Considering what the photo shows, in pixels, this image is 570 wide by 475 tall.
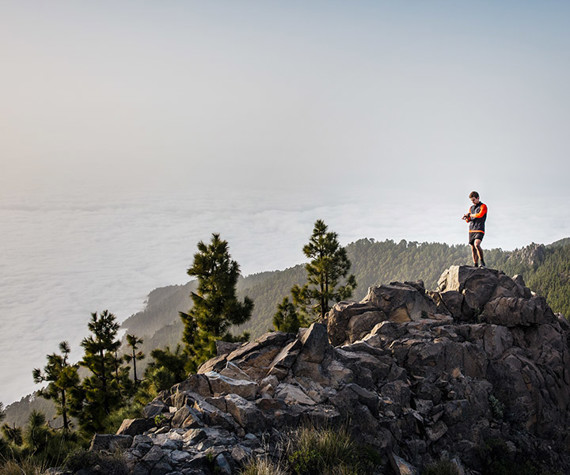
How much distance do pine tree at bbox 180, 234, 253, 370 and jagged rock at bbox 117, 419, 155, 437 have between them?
16.6 metres

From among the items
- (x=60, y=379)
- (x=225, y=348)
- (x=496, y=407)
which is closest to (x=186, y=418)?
(x=225, y=348)

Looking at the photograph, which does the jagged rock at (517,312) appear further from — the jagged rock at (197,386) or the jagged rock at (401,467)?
the jagged rock at (197,386)

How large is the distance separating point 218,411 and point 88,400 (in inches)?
944

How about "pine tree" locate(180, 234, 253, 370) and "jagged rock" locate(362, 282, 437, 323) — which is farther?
"pine tree" locate(180, 234, 253, 370)

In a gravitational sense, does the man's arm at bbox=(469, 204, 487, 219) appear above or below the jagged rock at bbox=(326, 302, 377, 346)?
above

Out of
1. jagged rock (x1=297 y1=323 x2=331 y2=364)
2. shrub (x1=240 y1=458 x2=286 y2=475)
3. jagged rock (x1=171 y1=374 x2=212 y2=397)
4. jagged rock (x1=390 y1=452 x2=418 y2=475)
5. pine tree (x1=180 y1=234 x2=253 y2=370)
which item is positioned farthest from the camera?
pine tree (x1=180 y1=234 x2=253 y2=370)

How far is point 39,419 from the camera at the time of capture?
15.5 metres

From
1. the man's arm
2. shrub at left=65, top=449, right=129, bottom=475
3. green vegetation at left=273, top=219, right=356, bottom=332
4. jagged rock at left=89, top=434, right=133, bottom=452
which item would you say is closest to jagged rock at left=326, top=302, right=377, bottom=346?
the man's arm

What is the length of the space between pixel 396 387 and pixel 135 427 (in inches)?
321

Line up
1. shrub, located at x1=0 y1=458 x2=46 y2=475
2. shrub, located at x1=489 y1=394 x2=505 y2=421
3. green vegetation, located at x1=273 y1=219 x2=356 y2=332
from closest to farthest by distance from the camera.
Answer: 1. shrub, located at x1=0 y1=458 x2=46 y2=475
2. shrub, located at x1=489 y1=394 x2=505 y2=421
3. green vegetation, located at x1=273 y1=219 x2=356 y2=332

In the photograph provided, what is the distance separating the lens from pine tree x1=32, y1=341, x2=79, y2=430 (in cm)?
2881

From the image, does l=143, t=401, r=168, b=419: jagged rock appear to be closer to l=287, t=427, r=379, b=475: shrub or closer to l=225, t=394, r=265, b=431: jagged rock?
l=225, t=394, r=265, b=431: jagged rock

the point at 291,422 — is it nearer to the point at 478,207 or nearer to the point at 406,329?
the point at 406,329

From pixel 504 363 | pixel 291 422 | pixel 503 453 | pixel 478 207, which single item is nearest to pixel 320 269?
pixel 478 207
